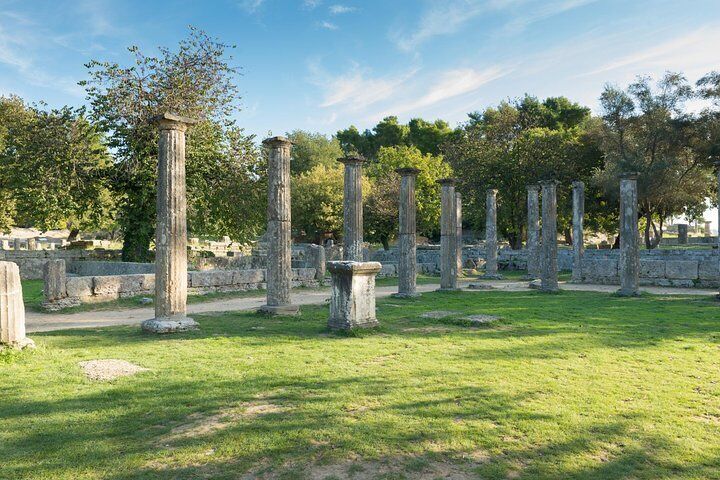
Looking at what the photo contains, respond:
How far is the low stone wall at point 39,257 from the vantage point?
2372 cm

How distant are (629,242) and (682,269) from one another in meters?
4.28

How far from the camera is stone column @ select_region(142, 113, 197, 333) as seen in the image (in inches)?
394

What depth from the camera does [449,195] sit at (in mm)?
18500

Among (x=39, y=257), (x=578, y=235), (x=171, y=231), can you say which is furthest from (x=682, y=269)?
(x=39, y=257)

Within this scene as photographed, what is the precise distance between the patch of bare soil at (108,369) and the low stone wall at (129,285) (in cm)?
775

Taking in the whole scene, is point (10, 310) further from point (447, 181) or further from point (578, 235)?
point (578, 235)

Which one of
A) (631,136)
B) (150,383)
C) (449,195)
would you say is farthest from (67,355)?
(631,136)

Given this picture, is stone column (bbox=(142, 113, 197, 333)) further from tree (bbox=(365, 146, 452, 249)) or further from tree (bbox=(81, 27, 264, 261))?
tree (bbox=(365, 146, 452, 249))

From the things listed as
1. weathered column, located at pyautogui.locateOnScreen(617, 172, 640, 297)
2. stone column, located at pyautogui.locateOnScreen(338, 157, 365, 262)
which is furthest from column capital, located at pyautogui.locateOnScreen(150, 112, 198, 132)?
weathered column, located at pyautogui.locateOnScreen(617, 172, 640, 297)

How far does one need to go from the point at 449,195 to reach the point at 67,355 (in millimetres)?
13544

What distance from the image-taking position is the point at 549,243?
60.4ft

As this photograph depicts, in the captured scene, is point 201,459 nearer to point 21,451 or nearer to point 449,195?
point 21,451

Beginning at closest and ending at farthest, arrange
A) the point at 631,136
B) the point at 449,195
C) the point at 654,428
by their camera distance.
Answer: the point at 654,428, the point at 449,195, the point at 631,136

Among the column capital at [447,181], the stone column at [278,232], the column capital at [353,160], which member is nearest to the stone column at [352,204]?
the column capital at [353,160]
